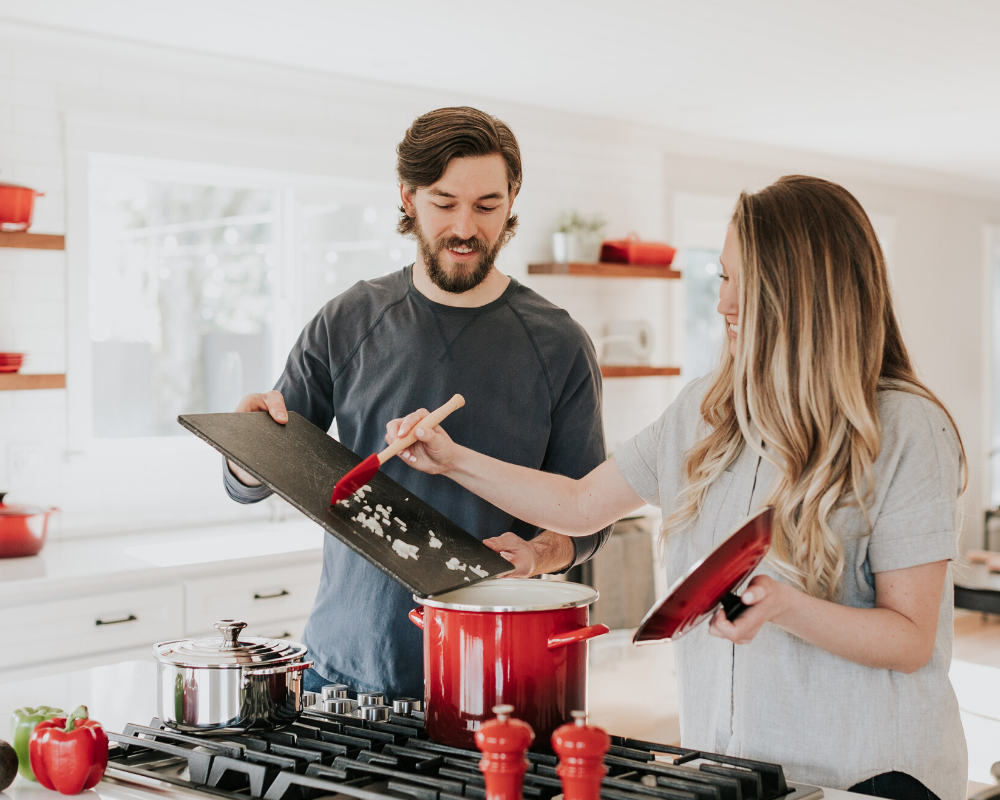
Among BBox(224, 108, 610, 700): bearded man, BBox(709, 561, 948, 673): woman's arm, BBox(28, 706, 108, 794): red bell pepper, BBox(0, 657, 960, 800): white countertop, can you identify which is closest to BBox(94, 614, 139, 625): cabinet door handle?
BBox(0, 657, 960, 800): white countertop

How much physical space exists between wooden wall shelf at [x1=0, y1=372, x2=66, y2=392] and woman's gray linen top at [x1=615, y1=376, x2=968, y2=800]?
9.13 ft

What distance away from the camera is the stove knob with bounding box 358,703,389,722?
1.42m

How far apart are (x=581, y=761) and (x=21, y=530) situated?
9.44 ft

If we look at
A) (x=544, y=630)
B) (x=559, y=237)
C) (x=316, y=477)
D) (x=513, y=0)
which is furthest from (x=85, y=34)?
(x=544, y=630)

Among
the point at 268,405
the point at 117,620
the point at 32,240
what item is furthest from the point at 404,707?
the point at 32,240

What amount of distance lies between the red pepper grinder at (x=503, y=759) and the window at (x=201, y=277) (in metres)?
3.39

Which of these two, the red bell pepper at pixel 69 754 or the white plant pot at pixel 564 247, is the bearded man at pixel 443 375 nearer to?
the red bell pepper at pixel 69 754

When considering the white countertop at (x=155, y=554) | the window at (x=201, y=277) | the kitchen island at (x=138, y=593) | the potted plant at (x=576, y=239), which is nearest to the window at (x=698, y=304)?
the potted plant at (x=576, y=239)

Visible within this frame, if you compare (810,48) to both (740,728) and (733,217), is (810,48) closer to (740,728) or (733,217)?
(733,217)

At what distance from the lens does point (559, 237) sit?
5172mm

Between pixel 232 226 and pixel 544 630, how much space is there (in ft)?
11.5

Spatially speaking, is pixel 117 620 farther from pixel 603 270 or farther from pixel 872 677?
pixel 603 270

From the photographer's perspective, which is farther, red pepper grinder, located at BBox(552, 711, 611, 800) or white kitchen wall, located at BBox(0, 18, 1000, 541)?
white kitchen wall, located at BBox(0, 18, 1000, 541)

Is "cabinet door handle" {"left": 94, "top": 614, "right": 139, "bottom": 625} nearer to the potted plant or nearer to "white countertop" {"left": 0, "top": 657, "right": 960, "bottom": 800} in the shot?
"white countertop" {"left": 0, "top": 657, "right": 960, "bottom": 800}
